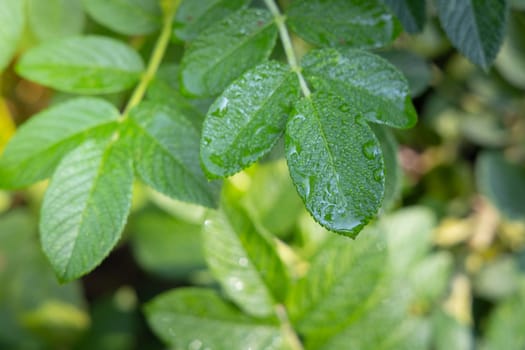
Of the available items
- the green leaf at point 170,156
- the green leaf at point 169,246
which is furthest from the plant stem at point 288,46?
the green leaf at point 169,246

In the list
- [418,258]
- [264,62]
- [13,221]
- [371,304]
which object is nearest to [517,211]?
[418,258]

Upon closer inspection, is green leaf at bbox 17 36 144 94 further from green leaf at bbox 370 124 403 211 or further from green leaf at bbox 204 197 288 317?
green leaf at bbox 370 124 403 211

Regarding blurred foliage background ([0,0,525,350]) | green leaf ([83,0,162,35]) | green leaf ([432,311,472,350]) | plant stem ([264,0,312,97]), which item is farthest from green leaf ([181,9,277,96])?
green leaf ([432,311,472,350])

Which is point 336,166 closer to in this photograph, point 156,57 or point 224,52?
point 224,52

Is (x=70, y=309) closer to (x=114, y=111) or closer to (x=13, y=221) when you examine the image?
(x=13, y=221)

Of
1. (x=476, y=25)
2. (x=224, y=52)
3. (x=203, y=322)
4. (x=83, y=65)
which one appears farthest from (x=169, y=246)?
(x=476, y=25)

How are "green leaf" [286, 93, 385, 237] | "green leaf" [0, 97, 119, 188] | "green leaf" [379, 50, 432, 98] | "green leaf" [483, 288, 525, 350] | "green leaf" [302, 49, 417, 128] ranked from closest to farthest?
1. "green leaf" [286, 93, 385, 237]
2. "green leaf" [302, 49, 417, 128]
3. "green leaf" [0, 97, 119, 188]
4. "green leaf" [379, 50, 432, 98]
5. "green leaf" [483, 288, 525, 350]
